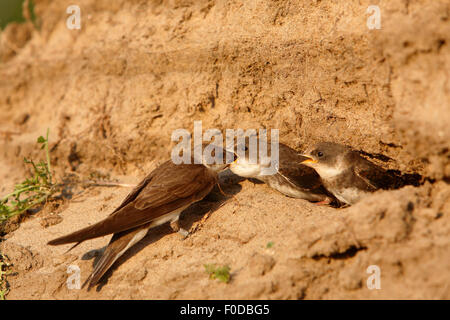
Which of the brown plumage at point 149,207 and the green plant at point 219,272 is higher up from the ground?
the brown plumage at point 149,207

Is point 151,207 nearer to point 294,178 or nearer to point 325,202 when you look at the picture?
point 294,178

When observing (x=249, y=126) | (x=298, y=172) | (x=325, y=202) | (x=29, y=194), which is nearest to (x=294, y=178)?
(x=298, y=172)

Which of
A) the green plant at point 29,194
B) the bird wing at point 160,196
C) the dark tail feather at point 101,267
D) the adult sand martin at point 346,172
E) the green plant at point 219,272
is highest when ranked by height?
the adult sand martin at point 346,172

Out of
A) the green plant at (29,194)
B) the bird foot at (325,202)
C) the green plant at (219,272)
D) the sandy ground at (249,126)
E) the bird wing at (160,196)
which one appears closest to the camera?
the sandy ground at (249,126)

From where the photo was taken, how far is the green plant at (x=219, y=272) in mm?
2651

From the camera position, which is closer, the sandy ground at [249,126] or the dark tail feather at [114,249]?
the sandy ground at [249,126]

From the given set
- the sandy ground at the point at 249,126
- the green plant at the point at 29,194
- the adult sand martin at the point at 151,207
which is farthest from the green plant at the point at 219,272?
the green plant at the point at 29,194

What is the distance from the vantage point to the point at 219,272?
268cm

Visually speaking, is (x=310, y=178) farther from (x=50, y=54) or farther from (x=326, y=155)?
(x=50, y=54)

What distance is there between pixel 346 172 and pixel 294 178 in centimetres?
49

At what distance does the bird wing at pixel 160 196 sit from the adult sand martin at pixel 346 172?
0.95 meters

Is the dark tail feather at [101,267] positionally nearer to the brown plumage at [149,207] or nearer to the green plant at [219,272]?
the brown plumage at [149,207]
